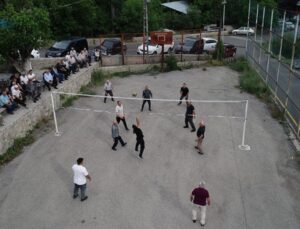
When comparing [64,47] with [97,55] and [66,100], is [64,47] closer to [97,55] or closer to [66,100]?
[97,55]

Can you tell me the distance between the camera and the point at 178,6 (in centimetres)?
5069

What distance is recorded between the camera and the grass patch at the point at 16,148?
1413cm

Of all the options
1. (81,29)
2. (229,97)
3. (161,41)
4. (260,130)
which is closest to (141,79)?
(161,41)

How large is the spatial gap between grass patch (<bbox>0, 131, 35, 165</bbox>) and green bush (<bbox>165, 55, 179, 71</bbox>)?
40.9ft

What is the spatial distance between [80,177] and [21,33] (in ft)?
33.7

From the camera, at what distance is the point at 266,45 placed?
22094 mm

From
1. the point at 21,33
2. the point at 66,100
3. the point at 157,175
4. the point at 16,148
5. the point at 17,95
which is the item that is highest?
the point at 21,33

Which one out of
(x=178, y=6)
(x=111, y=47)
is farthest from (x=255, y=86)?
(x=178, y=6)

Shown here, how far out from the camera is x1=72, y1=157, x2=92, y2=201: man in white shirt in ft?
36.2

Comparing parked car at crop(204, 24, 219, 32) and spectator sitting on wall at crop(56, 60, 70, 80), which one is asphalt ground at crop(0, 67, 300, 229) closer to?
spectator sitting on wall at crop(56, 60, 70, 80)

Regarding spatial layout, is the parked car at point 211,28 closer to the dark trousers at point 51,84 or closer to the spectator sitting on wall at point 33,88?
the dark trousers at point 51,84

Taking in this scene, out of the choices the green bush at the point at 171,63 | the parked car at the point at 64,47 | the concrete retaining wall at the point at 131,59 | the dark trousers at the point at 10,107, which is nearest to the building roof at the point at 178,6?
the parked car at the point at 64,47

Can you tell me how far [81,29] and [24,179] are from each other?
3123cm

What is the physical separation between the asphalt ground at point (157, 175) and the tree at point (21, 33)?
393cm
